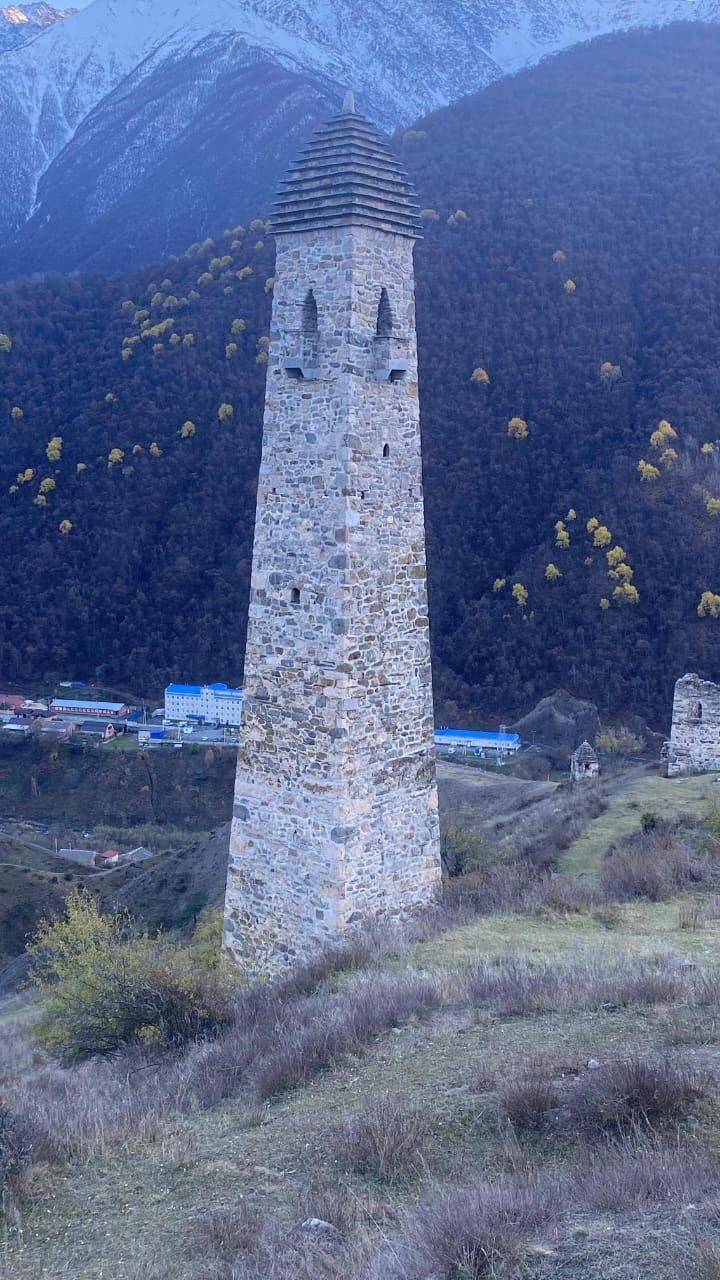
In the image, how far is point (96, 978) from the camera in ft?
28.3

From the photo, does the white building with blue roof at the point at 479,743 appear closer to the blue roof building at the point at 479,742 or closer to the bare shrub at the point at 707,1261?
the blue roof building at the point at 479,742

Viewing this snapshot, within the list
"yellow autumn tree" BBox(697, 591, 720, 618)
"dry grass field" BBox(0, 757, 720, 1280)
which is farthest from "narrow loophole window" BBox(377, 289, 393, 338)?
"yellow autumn tree" BBox(697, 591, 720, 618)

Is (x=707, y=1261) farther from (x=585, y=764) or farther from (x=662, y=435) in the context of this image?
(x=662, y=435)

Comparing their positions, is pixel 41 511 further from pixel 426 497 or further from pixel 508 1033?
pixel 508 1033

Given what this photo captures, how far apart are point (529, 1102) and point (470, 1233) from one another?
131cm

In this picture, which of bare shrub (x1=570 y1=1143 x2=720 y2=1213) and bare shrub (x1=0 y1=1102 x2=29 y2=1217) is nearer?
bare shrub (x1=570 y1=1143 x2=720 y2=1213)

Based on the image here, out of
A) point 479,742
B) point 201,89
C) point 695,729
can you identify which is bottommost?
point 479,742

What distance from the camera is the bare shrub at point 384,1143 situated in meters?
4.84

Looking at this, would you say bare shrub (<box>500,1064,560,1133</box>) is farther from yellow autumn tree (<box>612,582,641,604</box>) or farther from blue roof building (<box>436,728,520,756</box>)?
yellow autumn tree (<box>612,582,641,604</box>)

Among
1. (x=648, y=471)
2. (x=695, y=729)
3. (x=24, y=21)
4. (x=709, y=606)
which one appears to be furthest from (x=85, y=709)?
(x=24, y=21)

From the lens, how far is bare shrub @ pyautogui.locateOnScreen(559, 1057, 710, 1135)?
4793 millimetres

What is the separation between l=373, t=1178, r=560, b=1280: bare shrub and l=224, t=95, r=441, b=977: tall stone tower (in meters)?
5.07

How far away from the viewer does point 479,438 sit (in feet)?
149

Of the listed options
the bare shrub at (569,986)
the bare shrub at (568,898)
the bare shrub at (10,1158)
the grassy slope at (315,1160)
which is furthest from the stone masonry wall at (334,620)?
the bare shrub at (10,1158)
